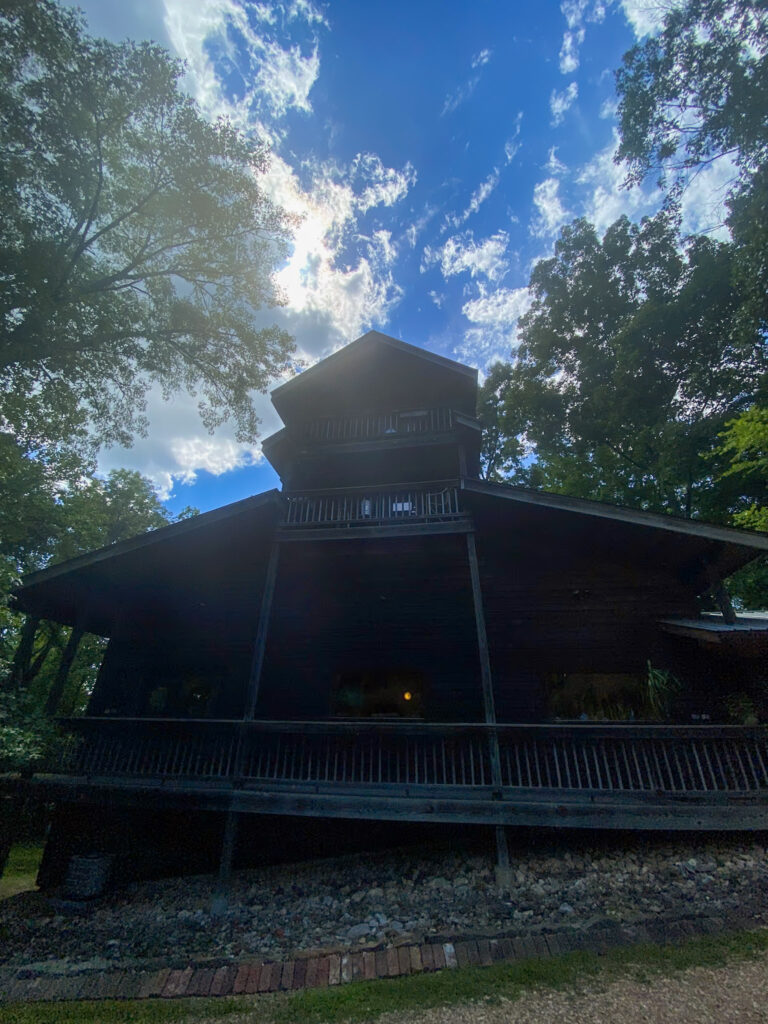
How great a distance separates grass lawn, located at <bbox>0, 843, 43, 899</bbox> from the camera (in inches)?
354

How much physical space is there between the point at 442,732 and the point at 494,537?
4937mm

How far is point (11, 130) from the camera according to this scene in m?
9.80

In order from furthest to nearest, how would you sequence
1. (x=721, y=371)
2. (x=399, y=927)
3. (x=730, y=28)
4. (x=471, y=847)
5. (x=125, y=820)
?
1. (x=721, y=371)
2. (x=730, y=28)
3. (x=125, y=820)
4. (x=471, y=847)
5. (x=399, y=927)

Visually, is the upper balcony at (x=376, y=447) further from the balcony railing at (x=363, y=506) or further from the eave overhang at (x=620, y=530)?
the eave overhang at (x=620, y=530)

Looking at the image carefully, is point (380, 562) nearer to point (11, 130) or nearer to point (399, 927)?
point (399, 927)

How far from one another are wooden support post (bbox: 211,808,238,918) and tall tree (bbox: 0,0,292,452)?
1042 cm

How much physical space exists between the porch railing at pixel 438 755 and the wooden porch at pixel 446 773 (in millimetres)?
26

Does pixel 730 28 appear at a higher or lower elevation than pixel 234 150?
higher

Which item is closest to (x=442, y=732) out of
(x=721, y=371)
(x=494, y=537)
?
(x=494, y=537)

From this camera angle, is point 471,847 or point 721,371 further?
point 721,371

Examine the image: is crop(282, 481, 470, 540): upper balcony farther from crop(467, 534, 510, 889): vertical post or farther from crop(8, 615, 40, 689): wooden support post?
crop(8, 615, 40, 689): wooden support post

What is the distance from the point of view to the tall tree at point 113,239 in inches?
388

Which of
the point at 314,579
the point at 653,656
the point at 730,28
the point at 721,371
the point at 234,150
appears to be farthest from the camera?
the point at 721,371

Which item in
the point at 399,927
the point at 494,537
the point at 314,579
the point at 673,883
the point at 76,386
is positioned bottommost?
the point at 399,927
